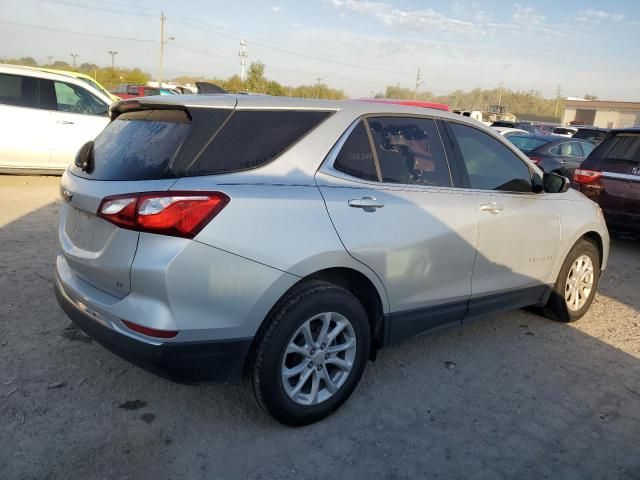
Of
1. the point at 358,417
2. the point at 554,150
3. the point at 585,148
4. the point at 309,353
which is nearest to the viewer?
the point at 309,353

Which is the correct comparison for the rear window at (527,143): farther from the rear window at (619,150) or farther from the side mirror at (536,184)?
the side mirror at (536,184)

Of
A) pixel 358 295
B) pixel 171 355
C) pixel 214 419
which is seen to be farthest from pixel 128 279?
pixel 358 295

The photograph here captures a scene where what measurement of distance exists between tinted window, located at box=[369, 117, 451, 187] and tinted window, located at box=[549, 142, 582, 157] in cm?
818

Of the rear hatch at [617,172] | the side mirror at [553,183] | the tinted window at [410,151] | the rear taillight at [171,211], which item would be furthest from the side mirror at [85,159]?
the rear hatch at [617,172]

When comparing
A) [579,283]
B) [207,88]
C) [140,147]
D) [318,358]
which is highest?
[207,88]

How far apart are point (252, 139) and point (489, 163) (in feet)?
6.29

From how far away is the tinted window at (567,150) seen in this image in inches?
423

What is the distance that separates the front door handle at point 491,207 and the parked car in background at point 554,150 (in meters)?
6.80

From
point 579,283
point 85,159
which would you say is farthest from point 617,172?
point 85,159

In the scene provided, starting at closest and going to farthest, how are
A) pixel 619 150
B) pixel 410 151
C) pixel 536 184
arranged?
pixel 410 151
pixel 536 184
pixel 619 150

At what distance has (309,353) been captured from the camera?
284 cm

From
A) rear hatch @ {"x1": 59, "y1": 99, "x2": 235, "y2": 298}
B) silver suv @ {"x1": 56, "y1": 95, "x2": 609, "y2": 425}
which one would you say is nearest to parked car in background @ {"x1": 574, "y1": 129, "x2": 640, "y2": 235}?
silver suv @ {"x1": 56, "y1": 95, "x2": 609, "y2": 425}

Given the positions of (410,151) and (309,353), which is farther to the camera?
(410,151)

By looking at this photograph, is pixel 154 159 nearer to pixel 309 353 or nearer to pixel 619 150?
pixel 309 353
